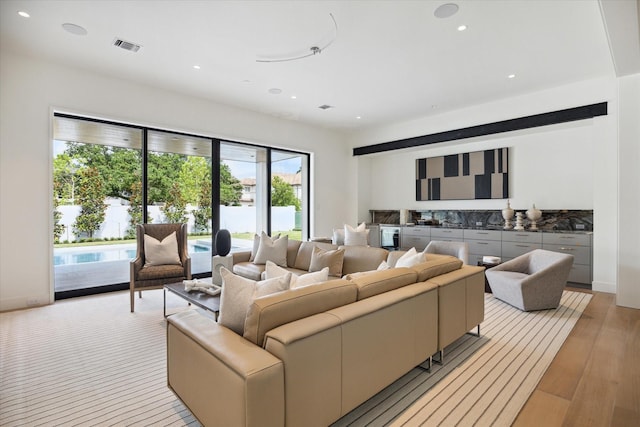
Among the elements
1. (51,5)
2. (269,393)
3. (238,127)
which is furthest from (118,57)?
(269,393)

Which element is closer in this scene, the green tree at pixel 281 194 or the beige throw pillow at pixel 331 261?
the beige throw pillow at pixel 331 261

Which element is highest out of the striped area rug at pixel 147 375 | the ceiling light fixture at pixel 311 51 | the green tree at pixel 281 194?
the ceiling light fixture at pixel 311 51

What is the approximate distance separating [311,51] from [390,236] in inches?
185

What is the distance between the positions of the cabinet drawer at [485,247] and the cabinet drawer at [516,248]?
9 centimetres

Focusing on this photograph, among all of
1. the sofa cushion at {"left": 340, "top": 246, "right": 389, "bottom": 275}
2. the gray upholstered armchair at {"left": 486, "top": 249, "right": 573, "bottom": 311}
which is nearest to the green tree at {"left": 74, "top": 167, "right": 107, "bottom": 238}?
the sofa cushion at {"left": 340, "top": 246, "right": 389, "bottom": 275}

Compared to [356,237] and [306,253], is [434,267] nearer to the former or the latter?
[306,253]

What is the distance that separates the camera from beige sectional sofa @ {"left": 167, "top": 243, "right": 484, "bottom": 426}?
1.40 meters

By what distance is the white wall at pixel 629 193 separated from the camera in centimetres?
392

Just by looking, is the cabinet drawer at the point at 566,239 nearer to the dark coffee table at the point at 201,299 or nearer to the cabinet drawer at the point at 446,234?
the cabinet drawer at the point at 446,234

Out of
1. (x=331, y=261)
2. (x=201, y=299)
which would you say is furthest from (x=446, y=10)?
(x=201, y=299)

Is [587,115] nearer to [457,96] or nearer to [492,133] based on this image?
[492,133]

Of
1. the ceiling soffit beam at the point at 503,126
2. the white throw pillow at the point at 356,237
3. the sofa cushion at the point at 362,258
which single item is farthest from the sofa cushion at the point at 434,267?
the ceiling soffit beam at the point at 503,126

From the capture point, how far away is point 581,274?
4.90 m

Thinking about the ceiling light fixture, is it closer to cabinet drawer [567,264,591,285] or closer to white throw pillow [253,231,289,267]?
white throw pillow [253,231,289,267]
